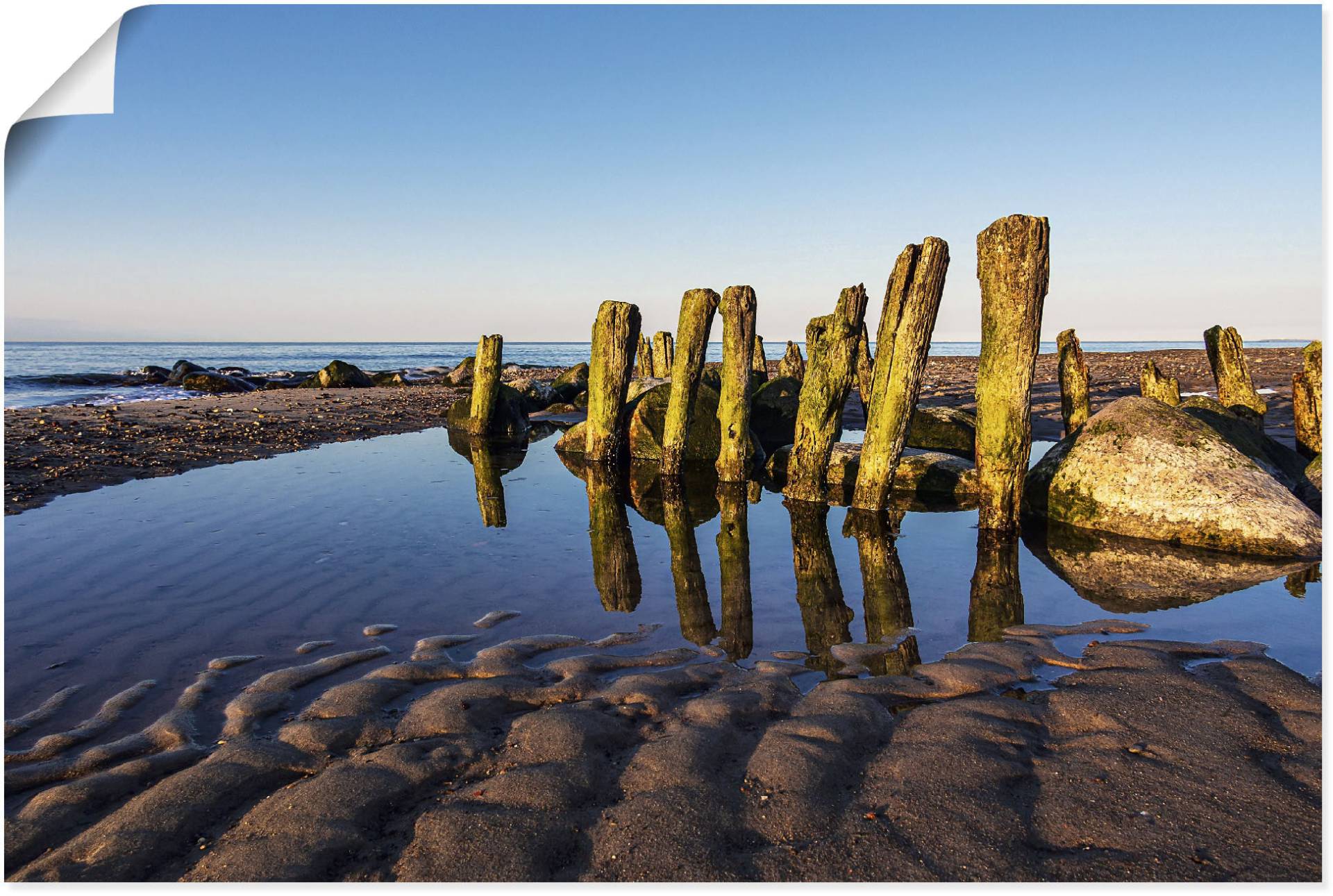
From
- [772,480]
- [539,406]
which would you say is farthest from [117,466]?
[539,406]

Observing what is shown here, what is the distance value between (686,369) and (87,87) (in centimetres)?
990

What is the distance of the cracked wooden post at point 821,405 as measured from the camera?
9734 mm

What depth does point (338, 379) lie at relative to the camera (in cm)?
2998

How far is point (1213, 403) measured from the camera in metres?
10.8

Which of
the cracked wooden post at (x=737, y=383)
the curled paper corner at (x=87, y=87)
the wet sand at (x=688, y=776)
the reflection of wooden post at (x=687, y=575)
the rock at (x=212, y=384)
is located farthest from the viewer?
the rock at (x=212, y=384)

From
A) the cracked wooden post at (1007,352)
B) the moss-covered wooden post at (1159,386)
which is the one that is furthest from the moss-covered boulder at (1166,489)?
the moss-covered wooden post at (1159,386)

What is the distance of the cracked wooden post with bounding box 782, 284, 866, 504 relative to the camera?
9734mm

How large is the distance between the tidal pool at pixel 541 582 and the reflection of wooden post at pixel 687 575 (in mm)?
25

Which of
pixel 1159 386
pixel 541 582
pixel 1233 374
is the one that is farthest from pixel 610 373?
pixel 1233 374

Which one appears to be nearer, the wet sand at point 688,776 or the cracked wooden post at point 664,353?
the wet sand at point 688,776

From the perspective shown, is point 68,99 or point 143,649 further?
point 143,649

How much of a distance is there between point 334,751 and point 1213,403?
39.9 ft

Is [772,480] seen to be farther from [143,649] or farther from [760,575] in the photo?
[143,649]

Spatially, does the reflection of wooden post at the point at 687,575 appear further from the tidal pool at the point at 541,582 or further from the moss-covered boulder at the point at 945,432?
the moss-covered boulder at the point at 945,432
